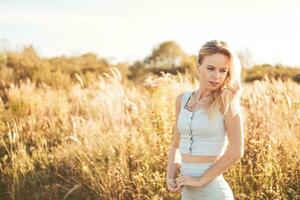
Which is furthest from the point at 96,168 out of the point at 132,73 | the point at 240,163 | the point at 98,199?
the point at 132,73

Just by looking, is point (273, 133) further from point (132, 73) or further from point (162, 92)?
point (132, 73)

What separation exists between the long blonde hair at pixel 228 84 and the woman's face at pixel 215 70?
2 centimetres

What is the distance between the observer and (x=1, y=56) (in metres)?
19.6

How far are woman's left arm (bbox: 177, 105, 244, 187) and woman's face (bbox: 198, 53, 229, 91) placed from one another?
0.65 ft

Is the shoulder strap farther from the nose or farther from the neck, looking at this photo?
the nose

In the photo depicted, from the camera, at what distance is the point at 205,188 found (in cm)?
323

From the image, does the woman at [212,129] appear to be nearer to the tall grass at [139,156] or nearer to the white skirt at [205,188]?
the white skirt at [205,188]

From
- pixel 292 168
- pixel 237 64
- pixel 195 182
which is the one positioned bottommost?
pixel 292 168

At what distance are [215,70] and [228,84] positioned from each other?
0.11 metres

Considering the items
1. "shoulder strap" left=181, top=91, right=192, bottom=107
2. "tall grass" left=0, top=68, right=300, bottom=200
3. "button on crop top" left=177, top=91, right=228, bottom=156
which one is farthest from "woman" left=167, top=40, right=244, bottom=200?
"tall grass" left=0, top=68, right=300, bottom=200

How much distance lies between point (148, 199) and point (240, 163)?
94 centimetres

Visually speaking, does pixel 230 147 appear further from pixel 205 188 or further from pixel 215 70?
Answer: pixel 215 70

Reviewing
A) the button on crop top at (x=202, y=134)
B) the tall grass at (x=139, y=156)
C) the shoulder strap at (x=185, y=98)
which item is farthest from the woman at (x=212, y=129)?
the tall grass at (x=139, y=156)

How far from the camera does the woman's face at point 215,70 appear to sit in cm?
320
